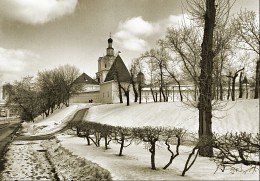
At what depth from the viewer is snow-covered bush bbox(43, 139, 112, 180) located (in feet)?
34.1

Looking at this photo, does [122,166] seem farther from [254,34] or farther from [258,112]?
[254,34]

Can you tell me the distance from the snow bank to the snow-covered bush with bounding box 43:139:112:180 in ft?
25.1

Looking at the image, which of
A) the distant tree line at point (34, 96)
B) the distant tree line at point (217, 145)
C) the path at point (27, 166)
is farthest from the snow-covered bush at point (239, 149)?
the distant tree line at point (34, 96)

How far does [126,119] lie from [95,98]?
33.8m

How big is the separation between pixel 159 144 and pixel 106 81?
135ft

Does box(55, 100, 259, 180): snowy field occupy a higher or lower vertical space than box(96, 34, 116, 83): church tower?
lower

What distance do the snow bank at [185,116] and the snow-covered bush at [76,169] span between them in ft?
25.1

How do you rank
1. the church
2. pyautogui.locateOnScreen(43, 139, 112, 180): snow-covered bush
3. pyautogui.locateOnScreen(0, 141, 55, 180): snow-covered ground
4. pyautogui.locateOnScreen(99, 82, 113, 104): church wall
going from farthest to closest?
pyautogui.locateOnScreen(99, 82, 113, 104): church wall → the church → pyautogui.locateOnScreen(0, 141, 55, 180): snow-covered ground → pyautogui.locateOnScreen(43, 139, 112, 180): snow-covered bush

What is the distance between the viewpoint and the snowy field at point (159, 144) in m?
9.70

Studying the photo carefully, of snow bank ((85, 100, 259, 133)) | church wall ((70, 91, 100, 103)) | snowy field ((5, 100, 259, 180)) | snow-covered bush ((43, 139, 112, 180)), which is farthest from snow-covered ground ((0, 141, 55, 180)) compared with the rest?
church wall ((70, 91, 100, 103))

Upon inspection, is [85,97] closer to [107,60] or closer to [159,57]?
[107,60]

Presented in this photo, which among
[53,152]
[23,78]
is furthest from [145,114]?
[23,78]

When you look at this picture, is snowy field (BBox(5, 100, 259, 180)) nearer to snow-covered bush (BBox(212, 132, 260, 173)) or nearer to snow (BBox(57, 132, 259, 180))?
snow (BBox(57, 132, 259, 180))

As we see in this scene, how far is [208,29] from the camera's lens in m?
12.6
